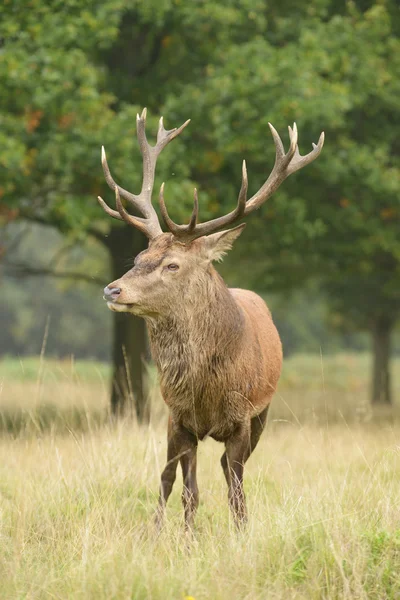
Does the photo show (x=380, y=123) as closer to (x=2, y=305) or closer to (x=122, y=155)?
(x=122, y=155)

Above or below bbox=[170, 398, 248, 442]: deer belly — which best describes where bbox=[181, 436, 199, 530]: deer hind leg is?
below

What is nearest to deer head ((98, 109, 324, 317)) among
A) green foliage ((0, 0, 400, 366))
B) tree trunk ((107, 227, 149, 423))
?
green foliage ((0, 0, 400, 366))

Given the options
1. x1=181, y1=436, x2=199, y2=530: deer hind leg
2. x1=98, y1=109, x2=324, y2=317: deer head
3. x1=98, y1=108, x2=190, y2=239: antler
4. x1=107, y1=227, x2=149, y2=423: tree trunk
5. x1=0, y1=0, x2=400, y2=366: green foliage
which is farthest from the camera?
x1=107, y1=227, x2=149, y2=423: tree trunk

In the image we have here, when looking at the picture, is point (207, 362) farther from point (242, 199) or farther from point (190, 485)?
point (242, 199)

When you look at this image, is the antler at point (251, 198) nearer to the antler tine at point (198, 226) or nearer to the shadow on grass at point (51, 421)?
the antler tine at point (198, 226)

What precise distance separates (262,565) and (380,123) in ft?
32.3

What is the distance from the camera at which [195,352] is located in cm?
541

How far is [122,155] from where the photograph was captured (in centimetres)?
1062

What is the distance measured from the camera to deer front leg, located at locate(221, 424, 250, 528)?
5.43 meters

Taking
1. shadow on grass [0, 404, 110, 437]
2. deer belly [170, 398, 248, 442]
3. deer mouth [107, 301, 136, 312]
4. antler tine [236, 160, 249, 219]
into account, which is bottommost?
shadow on grass [0, 404, 110, 437]

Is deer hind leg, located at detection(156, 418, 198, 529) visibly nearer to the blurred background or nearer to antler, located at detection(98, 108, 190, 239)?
antler, located at detection(98, 108, 190, 239)

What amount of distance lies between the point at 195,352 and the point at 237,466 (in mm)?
703

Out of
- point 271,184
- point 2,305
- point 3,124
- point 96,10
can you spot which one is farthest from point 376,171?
point 2,305

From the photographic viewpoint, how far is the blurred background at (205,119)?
34.1ft
